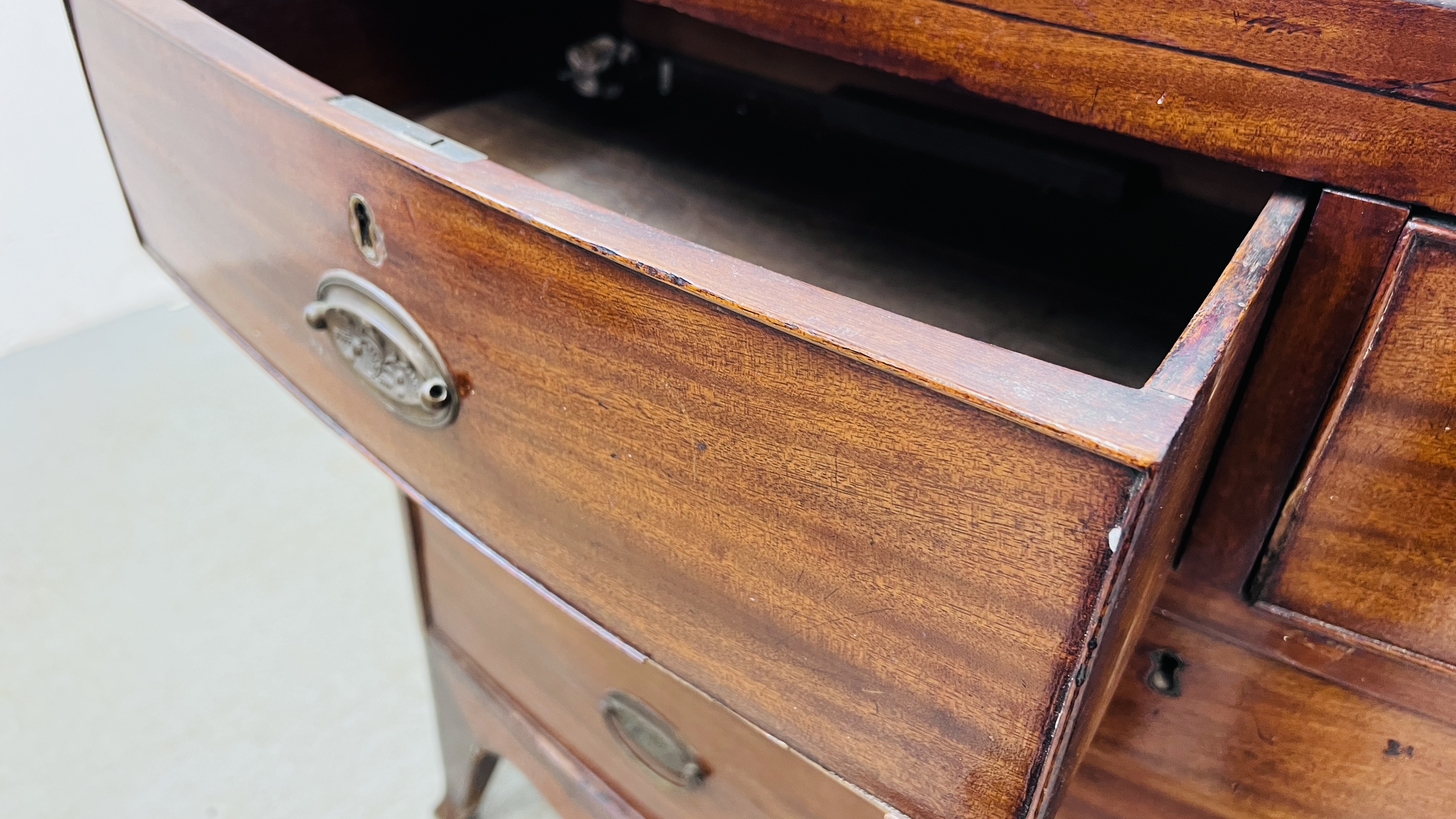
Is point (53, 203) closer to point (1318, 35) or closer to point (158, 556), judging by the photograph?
point (158, 556)

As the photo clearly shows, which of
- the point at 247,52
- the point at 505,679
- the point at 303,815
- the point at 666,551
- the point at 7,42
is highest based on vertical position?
the point at 247,52

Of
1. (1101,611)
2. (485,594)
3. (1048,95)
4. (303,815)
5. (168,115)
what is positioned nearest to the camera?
(1101,611)

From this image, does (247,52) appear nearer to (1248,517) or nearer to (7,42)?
(1248,517)

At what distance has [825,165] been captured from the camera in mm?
574

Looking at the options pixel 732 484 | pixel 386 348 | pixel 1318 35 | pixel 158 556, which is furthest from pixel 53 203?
pixel 1318 35

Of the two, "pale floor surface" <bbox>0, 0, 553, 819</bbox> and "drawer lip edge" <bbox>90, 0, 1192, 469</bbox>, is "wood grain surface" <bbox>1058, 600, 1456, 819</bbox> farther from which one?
"pale floor surface" <bbox>0, 0, 553, 819</bbox>

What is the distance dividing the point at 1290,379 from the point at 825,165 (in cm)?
30

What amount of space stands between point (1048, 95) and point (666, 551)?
8.1 inches

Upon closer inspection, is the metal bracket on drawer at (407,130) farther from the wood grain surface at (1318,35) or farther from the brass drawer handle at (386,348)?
the wood grain surface at (1318,35)

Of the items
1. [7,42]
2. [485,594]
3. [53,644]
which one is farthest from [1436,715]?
[7,42]

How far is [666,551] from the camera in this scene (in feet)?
1.11

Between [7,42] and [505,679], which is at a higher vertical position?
[7,42]

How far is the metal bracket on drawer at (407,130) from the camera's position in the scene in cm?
35

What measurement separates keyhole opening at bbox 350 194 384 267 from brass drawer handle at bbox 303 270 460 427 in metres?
0.02
